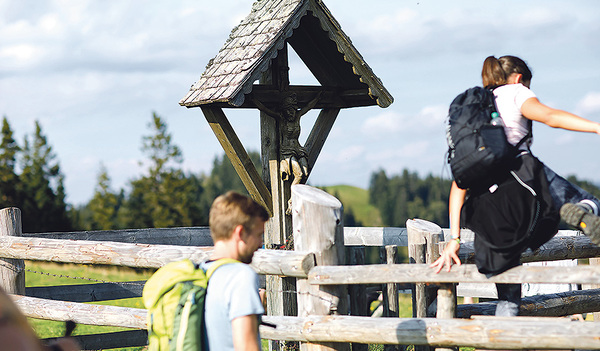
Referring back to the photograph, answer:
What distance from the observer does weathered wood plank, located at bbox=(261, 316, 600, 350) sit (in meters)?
4.03

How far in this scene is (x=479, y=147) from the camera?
12.9 ft

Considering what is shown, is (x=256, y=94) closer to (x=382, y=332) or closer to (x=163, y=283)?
(x=382, y=332)

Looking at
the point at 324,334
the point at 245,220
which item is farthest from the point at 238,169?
the point at 245,220

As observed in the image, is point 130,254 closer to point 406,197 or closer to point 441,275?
point 441,275

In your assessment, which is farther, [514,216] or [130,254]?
[130,254]

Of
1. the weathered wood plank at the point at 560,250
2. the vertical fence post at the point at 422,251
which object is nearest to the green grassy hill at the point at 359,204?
the weathered wood plank at the point at 560,250

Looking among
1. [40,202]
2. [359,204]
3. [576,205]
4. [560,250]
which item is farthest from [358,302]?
[359,204]

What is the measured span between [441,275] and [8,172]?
117 ft

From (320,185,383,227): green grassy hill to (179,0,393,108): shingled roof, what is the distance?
11706 cm

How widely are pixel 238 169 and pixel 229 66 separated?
1.07 meters

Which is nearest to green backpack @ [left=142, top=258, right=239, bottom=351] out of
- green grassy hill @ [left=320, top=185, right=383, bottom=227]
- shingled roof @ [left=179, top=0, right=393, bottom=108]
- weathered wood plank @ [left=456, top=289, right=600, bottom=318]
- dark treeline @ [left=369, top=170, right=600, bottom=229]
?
weathered wood plank @ [left=456, top=289, right=600, bottom=318]

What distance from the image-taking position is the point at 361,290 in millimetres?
4988

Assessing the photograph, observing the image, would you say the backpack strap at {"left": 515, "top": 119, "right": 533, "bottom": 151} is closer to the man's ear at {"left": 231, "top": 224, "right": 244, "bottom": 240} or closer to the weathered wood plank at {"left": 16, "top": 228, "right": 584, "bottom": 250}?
the man's ear at {"left": 231, "top": 224, "right": 244, "bottom": 240}

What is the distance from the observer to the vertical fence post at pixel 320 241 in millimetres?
4668
